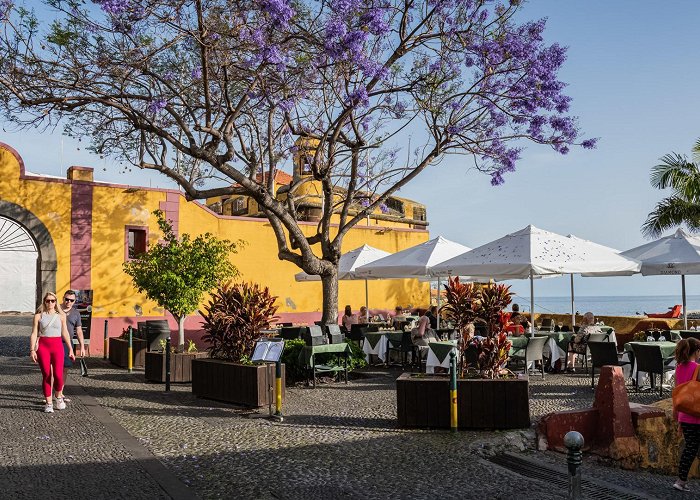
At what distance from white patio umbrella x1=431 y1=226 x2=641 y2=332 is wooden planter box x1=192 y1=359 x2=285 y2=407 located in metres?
4.76

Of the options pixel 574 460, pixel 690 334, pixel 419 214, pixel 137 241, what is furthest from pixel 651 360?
pixel 419 214

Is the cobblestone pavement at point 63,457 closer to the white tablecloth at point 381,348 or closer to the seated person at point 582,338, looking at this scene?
the white tablecloth at point 381,348

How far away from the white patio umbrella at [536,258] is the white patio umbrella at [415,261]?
121cm

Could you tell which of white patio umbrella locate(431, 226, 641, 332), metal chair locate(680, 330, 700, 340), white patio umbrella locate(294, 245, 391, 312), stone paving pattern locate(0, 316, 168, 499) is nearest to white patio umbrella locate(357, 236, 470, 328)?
white patio umbrella locate(294, 245, 391, 312)

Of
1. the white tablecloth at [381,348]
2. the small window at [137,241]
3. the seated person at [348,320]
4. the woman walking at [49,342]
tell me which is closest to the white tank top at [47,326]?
the woman walking at [49,342]

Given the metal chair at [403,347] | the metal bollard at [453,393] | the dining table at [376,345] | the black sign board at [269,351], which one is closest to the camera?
the metal bollard at [453,393]

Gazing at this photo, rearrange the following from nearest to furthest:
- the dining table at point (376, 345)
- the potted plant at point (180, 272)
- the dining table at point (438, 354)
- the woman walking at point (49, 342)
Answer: the woman walking at point (49, 342), the dining table at point (438, 354), the potted plant at point (180, 272), the dining table at point (376, 345)

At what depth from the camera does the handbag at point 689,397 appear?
256 inches

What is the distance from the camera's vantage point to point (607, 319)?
23141 millimetres

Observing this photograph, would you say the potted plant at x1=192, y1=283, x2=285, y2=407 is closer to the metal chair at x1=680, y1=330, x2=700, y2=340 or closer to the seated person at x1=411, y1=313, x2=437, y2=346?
the seated person at x1=411, y1=313, x2=437, y2=346

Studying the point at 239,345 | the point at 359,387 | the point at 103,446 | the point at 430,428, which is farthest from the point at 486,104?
the point at 103,446

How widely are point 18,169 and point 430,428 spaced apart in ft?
46.2

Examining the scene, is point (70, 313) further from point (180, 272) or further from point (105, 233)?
point (105, 233)

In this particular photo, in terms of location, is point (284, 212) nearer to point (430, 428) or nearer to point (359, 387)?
point (359, 387)
